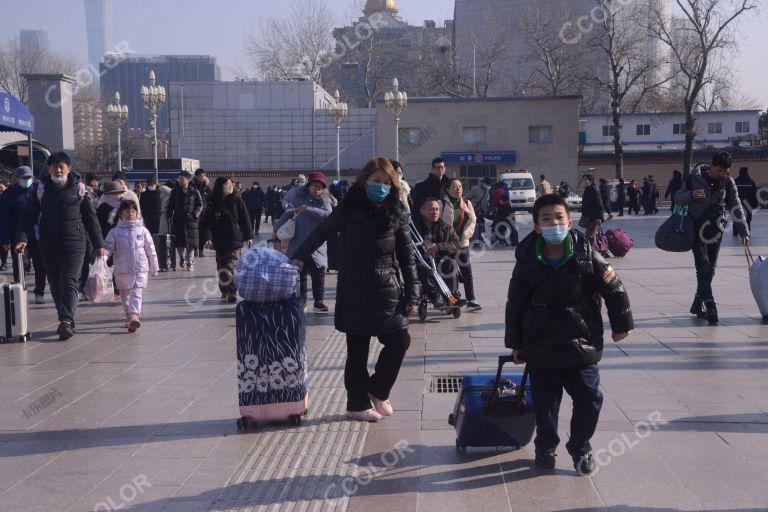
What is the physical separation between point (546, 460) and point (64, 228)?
613 centimetres

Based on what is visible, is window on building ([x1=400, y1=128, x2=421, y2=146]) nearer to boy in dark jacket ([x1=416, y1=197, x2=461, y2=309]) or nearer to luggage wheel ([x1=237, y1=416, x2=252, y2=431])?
boy in dark jacket ([x1=416, y1=197, x2=461, y2=309])

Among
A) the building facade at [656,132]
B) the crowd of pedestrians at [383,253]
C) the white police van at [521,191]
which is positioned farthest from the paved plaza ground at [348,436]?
the building facade at [656,132]

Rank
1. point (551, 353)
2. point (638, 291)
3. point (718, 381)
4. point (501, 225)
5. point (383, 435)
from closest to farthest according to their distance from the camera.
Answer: point (551, 353), point (383, 435), point (718, 381), point (638, 291), point (501, 225)

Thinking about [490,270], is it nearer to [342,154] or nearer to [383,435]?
[383,435]

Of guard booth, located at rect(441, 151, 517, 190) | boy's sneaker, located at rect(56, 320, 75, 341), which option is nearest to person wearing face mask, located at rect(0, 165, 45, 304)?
boy's sneaker, located at rect(56, 320, 75, 341)

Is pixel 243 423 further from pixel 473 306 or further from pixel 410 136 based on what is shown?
pixel 410 136

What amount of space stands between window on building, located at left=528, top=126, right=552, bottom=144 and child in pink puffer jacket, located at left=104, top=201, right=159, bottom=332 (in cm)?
4370

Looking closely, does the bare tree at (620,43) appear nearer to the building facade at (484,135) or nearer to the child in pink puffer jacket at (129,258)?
the building facade at (484,135)

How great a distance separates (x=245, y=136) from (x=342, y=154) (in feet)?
22.1

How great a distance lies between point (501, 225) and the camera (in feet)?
69.6

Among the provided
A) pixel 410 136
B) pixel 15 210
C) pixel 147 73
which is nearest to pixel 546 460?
pixel 15 210

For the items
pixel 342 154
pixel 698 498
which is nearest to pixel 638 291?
pixel 698 498

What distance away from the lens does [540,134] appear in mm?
51531

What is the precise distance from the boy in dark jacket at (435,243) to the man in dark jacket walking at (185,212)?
6880 mm
